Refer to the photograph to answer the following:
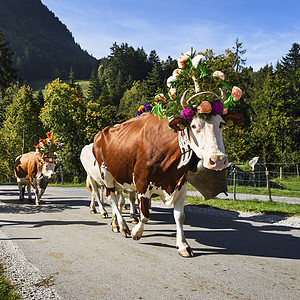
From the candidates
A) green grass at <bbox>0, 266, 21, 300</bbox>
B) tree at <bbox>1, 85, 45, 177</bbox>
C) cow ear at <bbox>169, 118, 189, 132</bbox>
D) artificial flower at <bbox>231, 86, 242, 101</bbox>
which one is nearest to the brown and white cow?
cow ear at <bbox>169, 118, 189, 132</bbox>

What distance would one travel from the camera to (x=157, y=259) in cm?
459

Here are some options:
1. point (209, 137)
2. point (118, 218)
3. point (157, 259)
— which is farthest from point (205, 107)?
point (118, 218)

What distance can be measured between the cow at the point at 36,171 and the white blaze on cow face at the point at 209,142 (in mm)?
7740

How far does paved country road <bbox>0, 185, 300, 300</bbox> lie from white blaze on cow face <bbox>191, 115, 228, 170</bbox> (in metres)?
1.50

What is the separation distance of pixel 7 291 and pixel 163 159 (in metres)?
2.78

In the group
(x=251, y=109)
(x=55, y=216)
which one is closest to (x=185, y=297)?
(x=55, y=216)

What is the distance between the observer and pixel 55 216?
852 centimetres

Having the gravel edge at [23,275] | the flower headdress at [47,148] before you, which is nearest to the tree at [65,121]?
the flower headdress at [47,148]

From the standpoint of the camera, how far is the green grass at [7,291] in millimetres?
3176

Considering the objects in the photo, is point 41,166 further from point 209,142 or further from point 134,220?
point 209,142

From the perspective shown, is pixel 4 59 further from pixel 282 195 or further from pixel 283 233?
pixel 283 233

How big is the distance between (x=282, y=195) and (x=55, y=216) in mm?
11689

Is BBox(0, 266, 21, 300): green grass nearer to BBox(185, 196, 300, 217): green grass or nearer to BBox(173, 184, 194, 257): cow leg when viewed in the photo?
BBox(173, 184, 194, 257): cow leg

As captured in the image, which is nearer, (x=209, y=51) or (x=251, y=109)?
(x=209, y=51)
